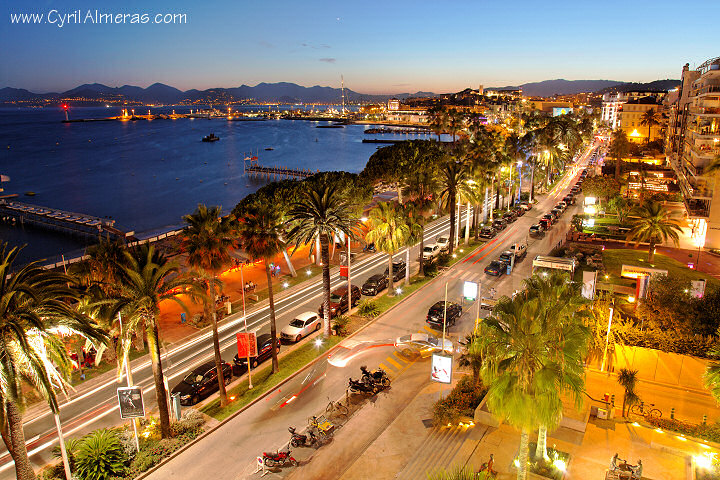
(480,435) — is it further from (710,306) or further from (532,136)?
(532,136)

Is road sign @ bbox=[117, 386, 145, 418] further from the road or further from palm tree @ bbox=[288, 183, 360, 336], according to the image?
palm tree @ bbox=[288, 183, 360, 336]

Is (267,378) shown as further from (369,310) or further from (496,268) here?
(496,268)

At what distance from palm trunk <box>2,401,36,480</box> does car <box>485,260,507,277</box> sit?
3508 cm

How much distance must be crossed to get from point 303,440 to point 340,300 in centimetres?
1529

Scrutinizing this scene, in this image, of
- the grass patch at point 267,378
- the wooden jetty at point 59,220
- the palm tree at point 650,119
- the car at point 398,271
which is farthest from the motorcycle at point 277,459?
the palm tree at point 650,119

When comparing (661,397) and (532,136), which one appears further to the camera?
(532,136)

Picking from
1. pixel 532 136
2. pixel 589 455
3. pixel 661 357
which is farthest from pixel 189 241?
pixel 532 136

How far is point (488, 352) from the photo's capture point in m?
15.1

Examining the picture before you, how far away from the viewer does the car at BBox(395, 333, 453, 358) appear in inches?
1130

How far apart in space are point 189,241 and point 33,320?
901 cm

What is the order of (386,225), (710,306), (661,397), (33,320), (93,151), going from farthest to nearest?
(93,151) < (386,225) < (710,306) < (661,397) < (33,320)

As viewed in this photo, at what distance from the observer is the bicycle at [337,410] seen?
75.2 feet

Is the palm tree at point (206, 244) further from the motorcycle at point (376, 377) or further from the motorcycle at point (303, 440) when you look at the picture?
the motorcycle at point (376, 377)

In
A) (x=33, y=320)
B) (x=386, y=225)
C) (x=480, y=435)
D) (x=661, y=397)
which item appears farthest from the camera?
(x=386, y=225)
